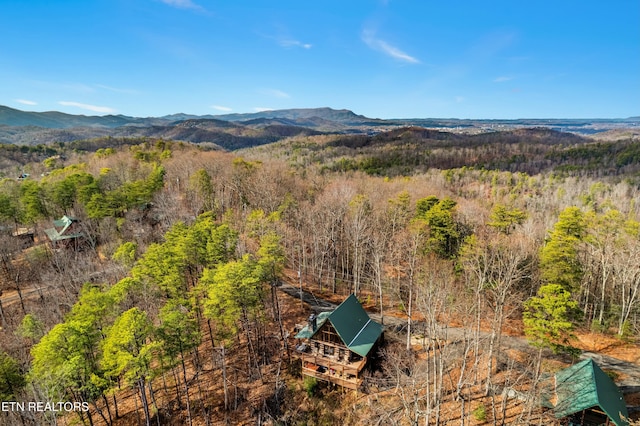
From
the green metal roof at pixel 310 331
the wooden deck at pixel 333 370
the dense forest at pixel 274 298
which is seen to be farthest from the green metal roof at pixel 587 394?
the green metal roof at pixel 310 331

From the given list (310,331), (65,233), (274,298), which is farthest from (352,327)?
(65,233)

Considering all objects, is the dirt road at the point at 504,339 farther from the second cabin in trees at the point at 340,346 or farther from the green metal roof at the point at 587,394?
the second cabin in trees at the point at 340,346

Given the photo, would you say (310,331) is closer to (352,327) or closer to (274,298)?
(352,327)

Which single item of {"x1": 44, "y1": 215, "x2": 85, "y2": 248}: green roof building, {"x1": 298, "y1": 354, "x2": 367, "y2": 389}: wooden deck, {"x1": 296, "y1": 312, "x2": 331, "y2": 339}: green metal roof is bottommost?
{"x1": 298, "y1": 354, "x2": 367, "y2": 389}: wooden deck

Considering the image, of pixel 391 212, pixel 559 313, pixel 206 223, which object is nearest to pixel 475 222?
pixel 391 212

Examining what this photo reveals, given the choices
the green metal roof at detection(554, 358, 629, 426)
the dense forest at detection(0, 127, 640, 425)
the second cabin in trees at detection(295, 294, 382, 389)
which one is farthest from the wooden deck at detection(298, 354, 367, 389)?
the green metal roof at detection(554, 358, 629, 426)

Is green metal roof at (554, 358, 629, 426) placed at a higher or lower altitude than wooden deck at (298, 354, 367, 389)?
higher

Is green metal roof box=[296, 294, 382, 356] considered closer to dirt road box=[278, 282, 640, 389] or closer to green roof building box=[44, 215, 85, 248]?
dirt road box=[278, 282, 640, 389]
